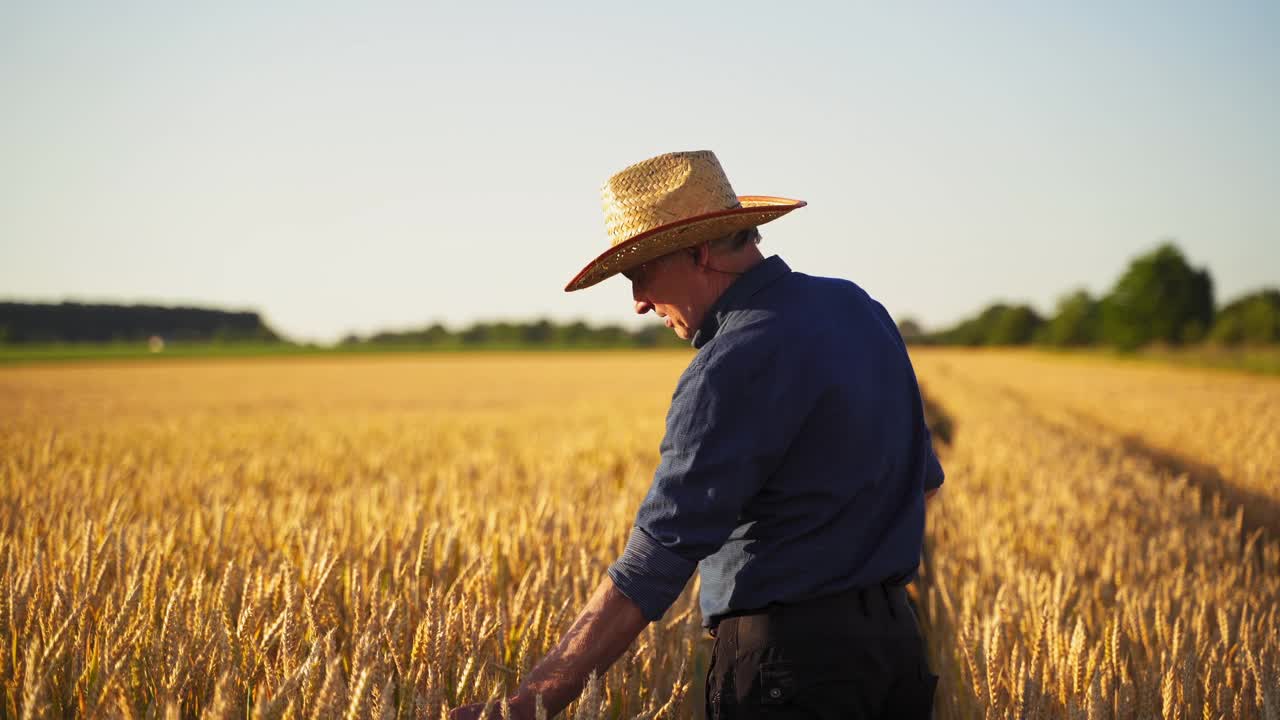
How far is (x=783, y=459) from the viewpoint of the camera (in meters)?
1.65

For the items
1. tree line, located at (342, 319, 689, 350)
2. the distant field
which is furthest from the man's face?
tree line, located at (342, 319, 689, 350)

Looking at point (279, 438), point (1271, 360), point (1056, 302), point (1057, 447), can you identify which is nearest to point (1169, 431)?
point (1057, 447)

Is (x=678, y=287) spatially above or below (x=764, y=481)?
above

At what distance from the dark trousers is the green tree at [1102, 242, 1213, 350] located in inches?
3138

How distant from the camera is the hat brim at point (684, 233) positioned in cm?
171

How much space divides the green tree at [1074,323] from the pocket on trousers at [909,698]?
99919mm

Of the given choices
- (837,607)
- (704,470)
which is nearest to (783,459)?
(704,470)

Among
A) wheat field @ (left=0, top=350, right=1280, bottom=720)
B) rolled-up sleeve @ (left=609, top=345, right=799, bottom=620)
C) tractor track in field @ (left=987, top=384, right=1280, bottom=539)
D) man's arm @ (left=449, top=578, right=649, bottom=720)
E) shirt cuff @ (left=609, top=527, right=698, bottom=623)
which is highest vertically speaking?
rolled-up sleeve @ (left=609, top=345, right=799, bottom=620)

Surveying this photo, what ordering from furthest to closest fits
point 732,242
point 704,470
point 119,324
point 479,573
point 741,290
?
point 119,324 < point 479,573 < point 732,242 < point 741,290 < point 704,470

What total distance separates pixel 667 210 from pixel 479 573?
1.12m

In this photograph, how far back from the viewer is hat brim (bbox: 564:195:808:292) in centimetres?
171

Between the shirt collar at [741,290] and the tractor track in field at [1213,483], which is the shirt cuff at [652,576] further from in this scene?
the tractor track in field at [1213,483]

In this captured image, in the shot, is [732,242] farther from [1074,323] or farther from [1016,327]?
[1016,327]

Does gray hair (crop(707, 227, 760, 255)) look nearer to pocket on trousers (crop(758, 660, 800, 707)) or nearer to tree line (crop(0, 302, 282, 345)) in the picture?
pocket on trousers (crop(758, 660, 800, 707))
